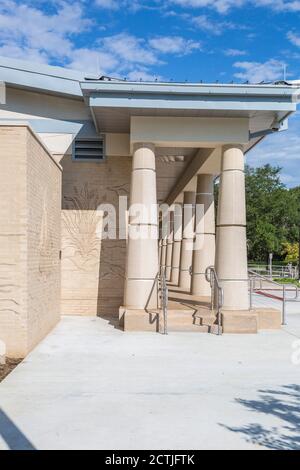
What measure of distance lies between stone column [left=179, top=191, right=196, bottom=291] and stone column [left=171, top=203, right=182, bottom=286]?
3270 mm

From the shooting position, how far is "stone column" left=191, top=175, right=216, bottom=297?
54.2 feet

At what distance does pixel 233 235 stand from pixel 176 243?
13784 mm

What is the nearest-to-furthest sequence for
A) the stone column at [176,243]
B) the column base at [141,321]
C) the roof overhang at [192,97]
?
1. the roof overhang at [192,97]
2. the column base at [141,321]
3. the stone column at [176,243]

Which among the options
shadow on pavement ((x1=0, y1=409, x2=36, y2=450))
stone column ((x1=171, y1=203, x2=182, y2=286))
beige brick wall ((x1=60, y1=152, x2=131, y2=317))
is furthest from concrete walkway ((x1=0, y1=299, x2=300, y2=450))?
stone column ((x1=171, y1=203, x2=182, y2=286))

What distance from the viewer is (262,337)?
34.8 feet

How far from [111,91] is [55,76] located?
110 inches

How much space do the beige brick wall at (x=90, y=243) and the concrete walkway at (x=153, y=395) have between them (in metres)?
3.52

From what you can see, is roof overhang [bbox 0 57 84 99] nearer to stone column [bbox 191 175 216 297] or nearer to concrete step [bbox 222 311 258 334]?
stone column [bbox 191 175 216 297]

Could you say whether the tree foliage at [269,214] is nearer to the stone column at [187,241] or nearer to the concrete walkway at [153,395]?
the stone column at [187,241]

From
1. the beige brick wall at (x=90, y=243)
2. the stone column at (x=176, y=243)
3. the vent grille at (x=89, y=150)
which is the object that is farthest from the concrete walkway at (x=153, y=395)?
the stone column at (x=176, y=243)

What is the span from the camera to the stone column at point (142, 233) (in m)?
11.6

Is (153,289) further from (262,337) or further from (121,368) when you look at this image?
(121,368)

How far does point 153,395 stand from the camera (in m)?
6.12
